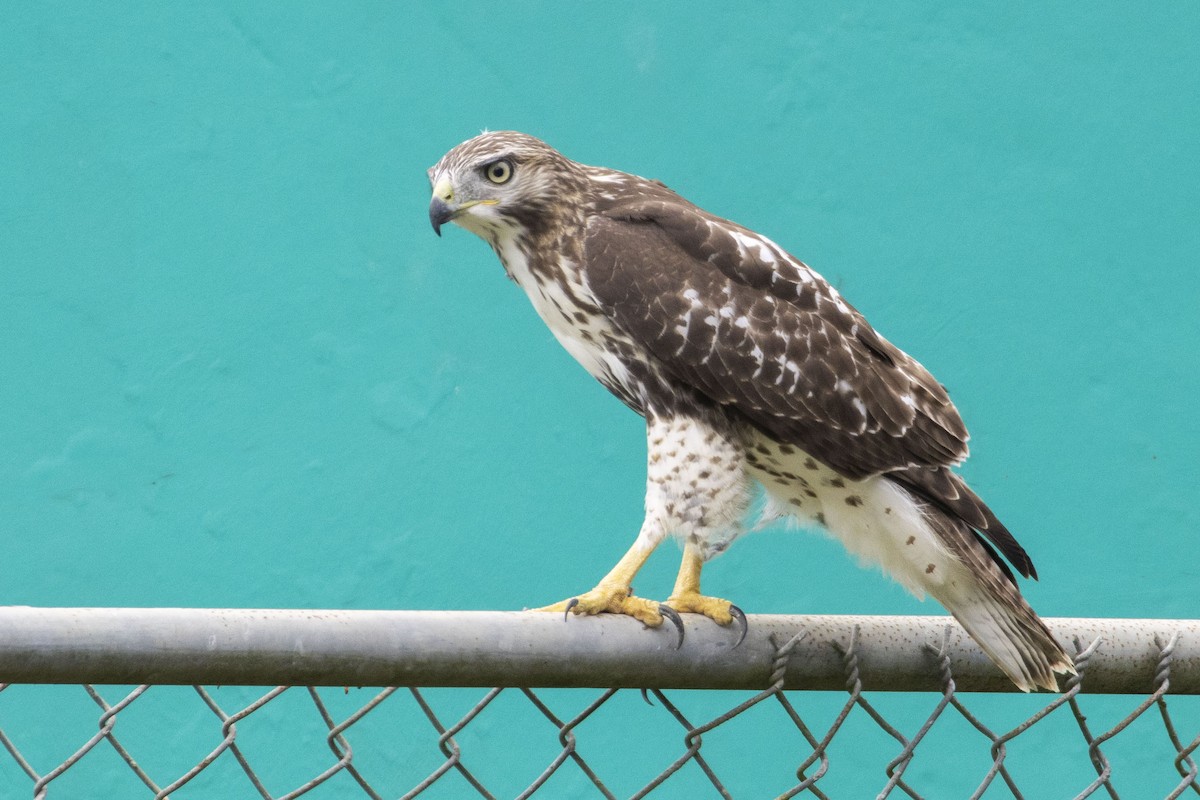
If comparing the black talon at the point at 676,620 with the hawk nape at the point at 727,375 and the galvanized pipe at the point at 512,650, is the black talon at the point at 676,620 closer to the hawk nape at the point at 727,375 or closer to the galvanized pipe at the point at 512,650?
the galvanized pipe at the point at 512,650

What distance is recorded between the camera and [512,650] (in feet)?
3.54

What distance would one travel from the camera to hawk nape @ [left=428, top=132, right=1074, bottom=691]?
2.04 m

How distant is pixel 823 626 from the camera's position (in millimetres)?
1314

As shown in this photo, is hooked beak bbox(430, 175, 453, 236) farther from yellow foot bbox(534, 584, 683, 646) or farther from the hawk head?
yellow foot bbox(534, 584, 683, 646)

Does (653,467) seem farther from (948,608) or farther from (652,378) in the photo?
(948,608)

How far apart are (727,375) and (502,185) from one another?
48 cm

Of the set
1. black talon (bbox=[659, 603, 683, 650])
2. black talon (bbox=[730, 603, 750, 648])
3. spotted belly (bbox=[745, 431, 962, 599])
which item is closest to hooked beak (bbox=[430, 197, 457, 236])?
spotted belly (bbox=[745, 431, 962, 599])

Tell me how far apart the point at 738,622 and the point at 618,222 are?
93 centimetres

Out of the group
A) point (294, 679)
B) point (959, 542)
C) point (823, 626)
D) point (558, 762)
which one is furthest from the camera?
point (959, 542)

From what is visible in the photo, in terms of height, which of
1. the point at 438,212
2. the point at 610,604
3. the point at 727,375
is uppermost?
the point at 438,212

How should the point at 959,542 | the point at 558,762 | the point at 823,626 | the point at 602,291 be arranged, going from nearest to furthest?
the point at 558,762
the point at 823,626
the point at 959,542
the point at 602,291

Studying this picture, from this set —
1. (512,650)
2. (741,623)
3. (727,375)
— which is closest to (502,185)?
(727,375)

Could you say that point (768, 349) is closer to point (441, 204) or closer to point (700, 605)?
point (700, 605)

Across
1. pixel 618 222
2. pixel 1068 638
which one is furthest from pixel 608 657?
pixel 618 222
